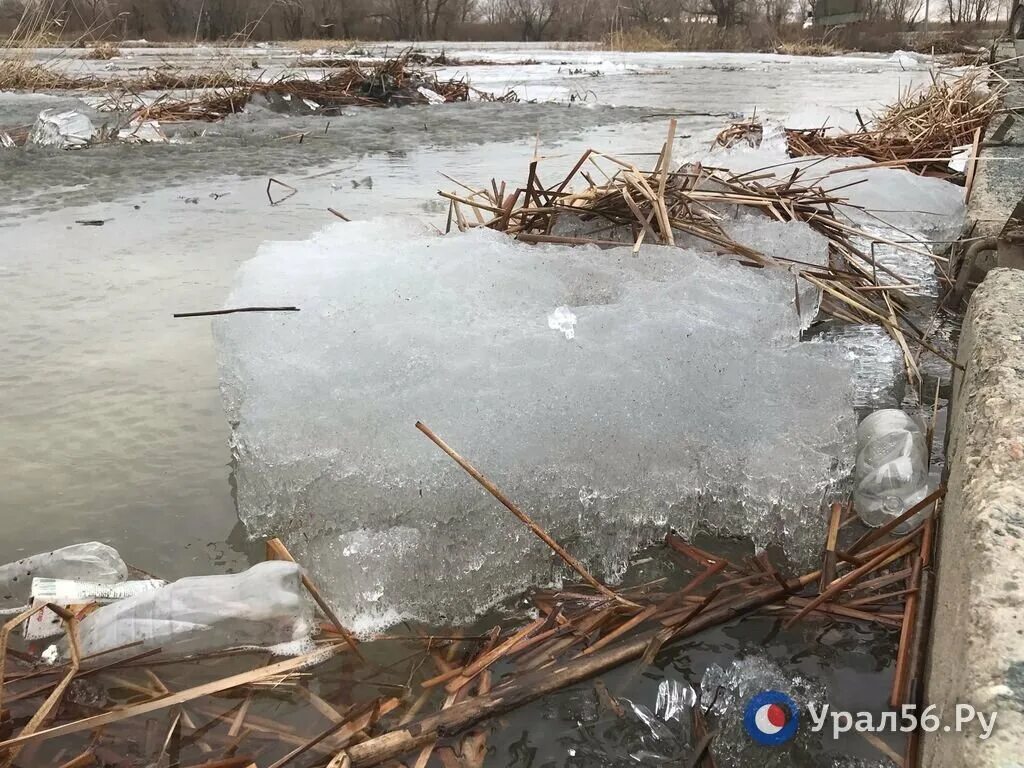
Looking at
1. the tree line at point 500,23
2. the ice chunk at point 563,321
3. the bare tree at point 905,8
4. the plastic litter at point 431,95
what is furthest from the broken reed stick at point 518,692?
the bare tree at point 905,8

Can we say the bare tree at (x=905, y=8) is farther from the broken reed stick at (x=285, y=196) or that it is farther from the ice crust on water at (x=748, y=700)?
the ice crust on water at (x=748, y=700)

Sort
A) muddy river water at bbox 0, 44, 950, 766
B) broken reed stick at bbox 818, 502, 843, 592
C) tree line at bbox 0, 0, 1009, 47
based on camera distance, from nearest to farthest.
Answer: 1. broken reed stick at bbox 818, 502, 843, 592
2. muddy river water at bbox 0, 44, 950, 766
3. tree line at bbox 0, 0, 1009, 47

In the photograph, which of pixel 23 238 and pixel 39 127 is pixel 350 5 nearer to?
pixel 39 127

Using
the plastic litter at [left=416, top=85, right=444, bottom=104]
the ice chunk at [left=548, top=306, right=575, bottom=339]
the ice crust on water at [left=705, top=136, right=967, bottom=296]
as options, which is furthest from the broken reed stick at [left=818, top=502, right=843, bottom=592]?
the plastic litter at [left=416, top=85, right=444, bottom=104]

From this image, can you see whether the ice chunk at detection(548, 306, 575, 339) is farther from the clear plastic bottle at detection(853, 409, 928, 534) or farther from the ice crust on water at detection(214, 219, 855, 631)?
the clear plastic bottle at detection(853, 409, 928, 534)

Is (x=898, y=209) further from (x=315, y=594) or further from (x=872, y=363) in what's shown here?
(x=315, y=594)

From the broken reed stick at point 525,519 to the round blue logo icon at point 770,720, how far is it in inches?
10.0

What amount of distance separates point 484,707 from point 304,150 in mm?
4719

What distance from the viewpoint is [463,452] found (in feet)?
3.95

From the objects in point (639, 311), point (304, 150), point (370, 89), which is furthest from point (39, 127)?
point (639, 311)

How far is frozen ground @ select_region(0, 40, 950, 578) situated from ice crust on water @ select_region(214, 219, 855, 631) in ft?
0.58

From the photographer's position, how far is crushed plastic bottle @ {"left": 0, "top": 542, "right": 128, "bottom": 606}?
112 cm

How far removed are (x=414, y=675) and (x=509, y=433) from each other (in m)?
0.41

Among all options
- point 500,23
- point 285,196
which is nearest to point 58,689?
point 285,196
